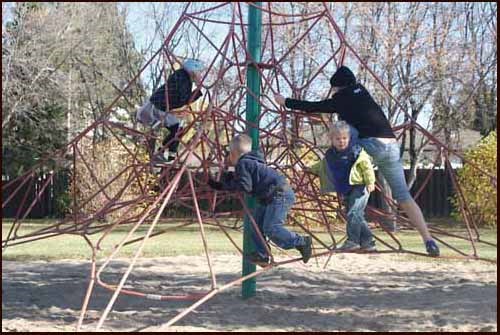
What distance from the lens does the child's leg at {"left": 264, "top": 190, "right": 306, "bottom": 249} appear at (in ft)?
19.0

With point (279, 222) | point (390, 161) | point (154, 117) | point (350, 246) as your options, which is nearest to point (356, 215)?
point (350, 246)

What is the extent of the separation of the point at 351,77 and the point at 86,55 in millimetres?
20230

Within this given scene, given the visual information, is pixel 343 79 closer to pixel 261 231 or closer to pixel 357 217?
pixel 357 217

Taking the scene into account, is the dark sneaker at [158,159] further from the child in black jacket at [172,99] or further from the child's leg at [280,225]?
the child's leg at [280,225]

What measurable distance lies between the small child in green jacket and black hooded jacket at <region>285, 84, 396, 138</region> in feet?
0.31

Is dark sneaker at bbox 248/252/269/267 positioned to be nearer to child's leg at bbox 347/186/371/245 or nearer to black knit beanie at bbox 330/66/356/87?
child's leg at bbox 347/186/371/245

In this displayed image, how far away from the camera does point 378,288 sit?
7.86 meters

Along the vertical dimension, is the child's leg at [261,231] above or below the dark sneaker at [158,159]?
below

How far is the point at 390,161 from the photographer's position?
230 inches

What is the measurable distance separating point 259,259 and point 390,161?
1.23 m

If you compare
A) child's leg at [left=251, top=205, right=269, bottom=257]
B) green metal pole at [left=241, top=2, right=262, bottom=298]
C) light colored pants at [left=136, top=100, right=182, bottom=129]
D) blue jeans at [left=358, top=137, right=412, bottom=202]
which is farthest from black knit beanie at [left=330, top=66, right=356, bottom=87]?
light colored pants at [left=136, top=100, right=182, bottom=129]

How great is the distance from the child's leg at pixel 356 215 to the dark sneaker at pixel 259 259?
2.13 feet

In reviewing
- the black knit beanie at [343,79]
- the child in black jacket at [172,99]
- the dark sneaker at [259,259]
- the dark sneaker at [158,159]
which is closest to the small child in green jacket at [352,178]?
the black knit beanie at [343,79]

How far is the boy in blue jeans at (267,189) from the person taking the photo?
575cm
